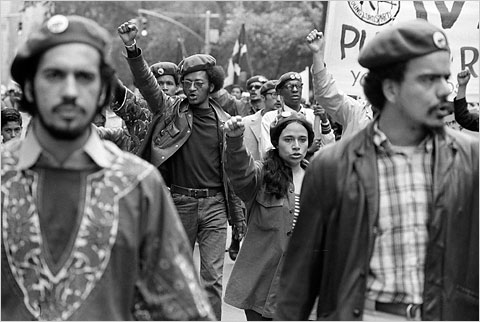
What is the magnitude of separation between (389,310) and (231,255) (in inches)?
329

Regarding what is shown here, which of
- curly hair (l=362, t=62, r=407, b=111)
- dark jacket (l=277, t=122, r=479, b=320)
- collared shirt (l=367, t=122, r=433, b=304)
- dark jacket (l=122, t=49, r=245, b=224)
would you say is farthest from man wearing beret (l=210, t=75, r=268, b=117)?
collared shirt (l=367, t=122, r=433, b=304)

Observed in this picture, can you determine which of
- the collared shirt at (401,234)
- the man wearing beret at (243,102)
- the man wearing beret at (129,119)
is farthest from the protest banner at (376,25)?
the collared shirt at (401,234)

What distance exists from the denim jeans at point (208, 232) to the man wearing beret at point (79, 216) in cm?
480

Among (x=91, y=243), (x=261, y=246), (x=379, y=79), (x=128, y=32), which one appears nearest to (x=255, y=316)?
(x=261, y=246)

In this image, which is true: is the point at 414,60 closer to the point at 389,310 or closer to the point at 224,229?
the point at 389,310

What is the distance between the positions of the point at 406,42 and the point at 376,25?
595cm

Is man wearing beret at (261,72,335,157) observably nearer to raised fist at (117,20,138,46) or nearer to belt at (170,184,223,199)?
belt at (170,184,223,199)

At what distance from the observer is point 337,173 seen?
4898 millimetres

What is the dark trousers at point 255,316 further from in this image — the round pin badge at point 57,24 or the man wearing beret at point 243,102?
the man wearing beret at point 243,102

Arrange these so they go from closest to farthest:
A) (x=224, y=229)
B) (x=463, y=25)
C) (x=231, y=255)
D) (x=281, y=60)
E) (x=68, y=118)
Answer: (x=68, y=118), (x=224, y=229), (x=463, y=25), (x=231, y=255), (x=281, y=60)

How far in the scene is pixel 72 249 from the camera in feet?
13.9

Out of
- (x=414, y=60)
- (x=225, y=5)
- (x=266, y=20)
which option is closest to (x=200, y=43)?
(x=225, y=5)

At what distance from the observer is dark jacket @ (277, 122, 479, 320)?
15.6 ft

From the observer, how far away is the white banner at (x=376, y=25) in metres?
10.7
